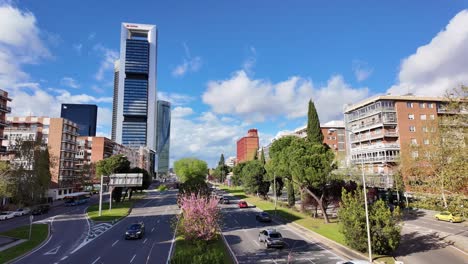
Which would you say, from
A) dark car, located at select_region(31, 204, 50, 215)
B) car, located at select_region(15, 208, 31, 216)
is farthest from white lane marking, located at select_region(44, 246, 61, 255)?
car, located at select_region(15, 208, 31, 216)

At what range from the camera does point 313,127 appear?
4875cm

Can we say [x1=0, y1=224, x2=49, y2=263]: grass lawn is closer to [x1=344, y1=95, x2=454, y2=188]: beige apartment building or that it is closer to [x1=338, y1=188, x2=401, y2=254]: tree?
[x1=338, y1=188, x2=401, y2=254]: tree

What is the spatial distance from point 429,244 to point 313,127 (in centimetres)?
2408

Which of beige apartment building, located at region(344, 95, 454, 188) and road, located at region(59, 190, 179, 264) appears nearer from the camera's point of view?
road, located at region(59, 190, 179, 264)

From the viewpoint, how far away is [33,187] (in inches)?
1934

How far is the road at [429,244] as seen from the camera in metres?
24.2

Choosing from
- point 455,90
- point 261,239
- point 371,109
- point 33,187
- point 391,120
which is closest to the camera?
point 455,90

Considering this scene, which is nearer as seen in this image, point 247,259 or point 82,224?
point 247,259

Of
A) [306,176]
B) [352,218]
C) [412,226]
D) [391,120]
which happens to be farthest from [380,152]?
[352,218]

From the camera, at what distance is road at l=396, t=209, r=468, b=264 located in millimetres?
24188

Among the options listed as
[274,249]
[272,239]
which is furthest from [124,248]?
[274,249]

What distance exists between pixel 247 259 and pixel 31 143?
47.5m

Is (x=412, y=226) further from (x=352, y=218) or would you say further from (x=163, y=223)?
(x=163, y=223)

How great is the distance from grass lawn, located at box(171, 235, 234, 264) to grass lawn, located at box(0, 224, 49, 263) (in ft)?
48.7
